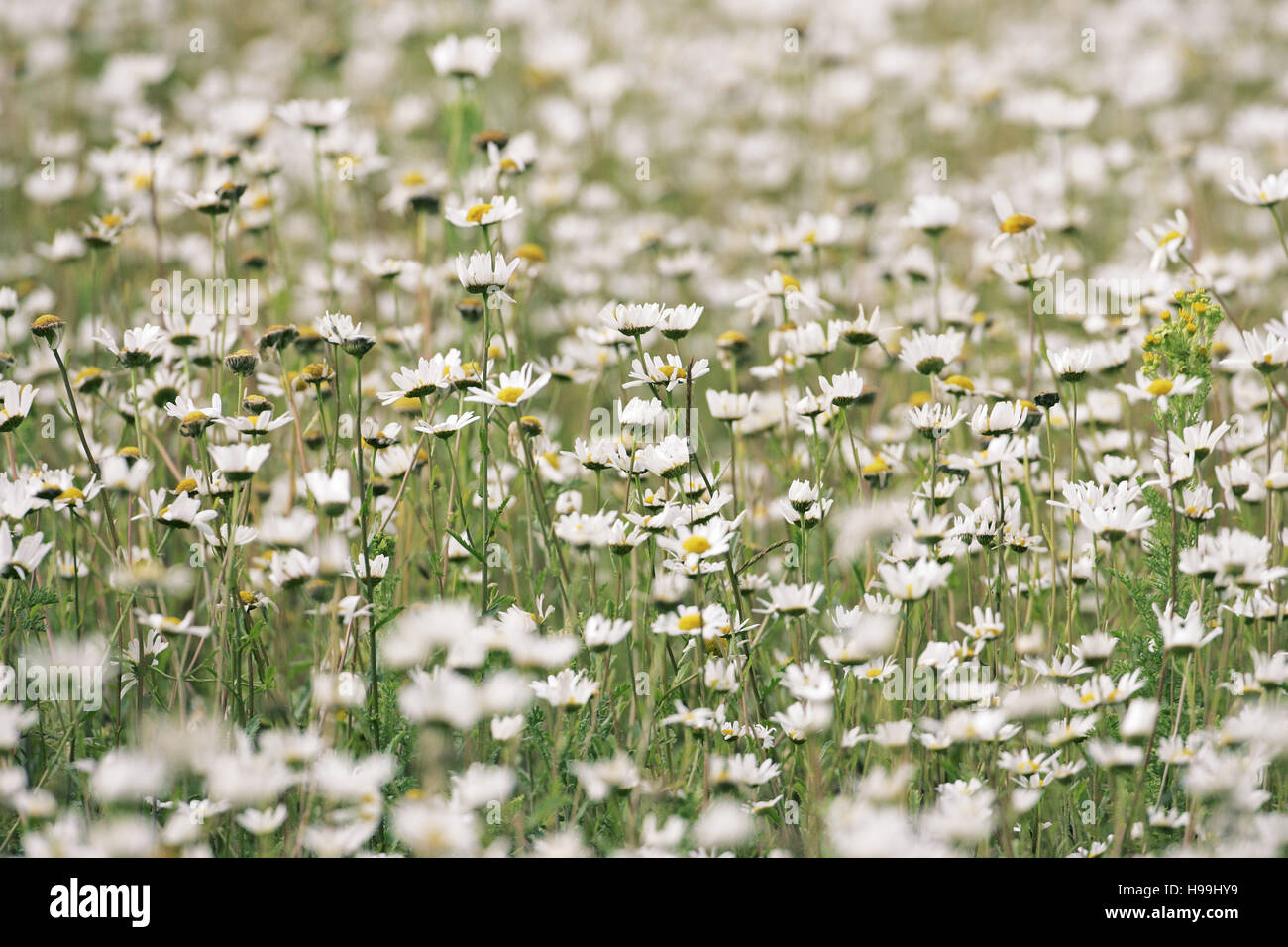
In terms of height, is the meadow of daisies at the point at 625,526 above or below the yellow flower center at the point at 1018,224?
below

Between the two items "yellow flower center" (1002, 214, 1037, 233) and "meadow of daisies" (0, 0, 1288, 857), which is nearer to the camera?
"meadow of daisies" (0, 0, 1288, 857)

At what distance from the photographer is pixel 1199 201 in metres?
5.31

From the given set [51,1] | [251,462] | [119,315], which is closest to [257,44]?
[51,1]

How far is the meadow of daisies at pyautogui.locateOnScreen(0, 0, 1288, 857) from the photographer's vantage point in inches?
82.4

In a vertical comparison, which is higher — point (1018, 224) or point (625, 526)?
point (1018, 224)

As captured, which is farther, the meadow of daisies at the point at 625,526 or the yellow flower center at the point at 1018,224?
the yellow flower center at the point at 1018,224

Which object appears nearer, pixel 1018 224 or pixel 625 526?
pixel 625 526

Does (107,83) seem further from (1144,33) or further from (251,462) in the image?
(1144,33)

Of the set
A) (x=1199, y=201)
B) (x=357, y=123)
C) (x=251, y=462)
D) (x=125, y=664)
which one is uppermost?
(x=357, y=123)

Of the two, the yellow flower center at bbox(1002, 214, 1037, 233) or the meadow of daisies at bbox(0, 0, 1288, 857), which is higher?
the yellow flower center at bbox(1002, 214, 1037, 233)

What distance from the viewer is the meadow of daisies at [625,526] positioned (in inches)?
82.4

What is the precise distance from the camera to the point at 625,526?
8.13 feet
